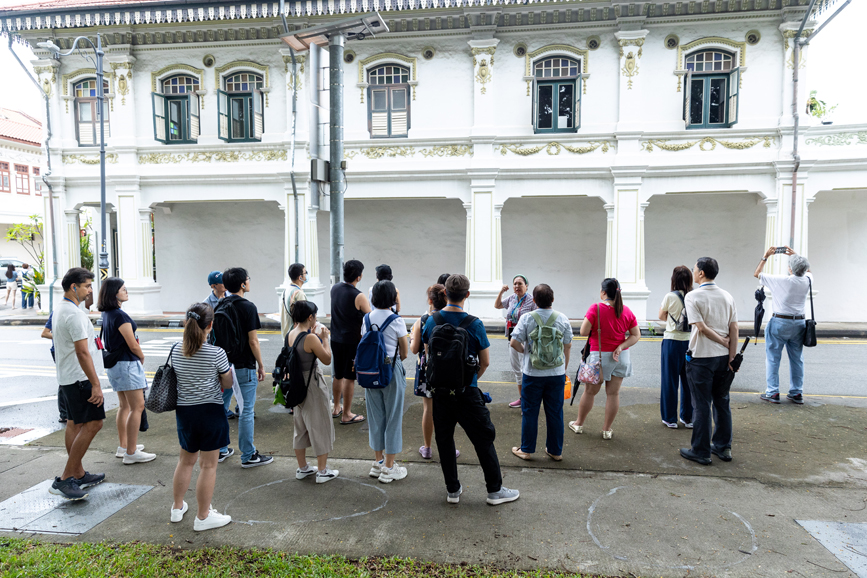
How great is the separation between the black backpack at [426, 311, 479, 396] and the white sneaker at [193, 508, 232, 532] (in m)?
1.76

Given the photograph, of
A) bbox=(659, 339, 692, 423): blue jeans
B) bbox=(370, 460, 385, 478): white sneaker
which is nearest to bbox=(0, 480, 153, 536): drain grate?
bbox=(370, 460, 385, 478): white sneaker

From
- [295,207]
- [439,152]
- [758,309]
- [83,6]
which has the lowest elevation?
[758,309]

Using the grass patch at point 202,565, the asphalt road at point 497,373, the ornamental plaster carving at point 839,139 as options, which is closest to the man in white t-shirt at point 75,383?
the grass patch at point 202,565

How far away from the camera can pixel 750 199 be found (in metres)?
15.5

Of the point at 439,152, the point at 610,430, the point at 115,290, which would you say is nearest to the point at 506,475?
the point at 610,430

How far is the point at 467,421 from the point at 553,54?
13270 millimetres

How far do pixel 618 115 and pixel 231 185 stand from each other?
36.7 feet

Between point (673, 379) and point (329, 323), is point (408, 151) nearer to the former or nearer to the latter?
point (329, 323)

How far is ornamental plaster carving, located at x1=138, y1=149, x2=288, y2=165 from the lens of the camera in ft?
52.4

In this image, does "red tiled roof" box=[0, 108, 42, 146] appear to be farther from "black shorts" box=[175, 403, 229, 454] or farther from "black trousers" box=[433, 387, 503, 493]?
"black trousers" box=[433, 387, 503, 493]

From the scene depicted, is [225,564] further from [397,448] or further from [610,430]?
[610,430]

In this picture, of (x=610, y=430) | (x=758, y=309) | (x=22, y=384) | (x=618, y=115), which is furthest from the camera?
(x=618, y=115)

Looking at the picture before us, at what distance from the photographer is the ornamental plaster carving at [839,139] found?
13905 millimetres

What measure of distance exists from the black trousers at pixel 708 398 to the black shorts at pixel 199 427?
4190 mm
